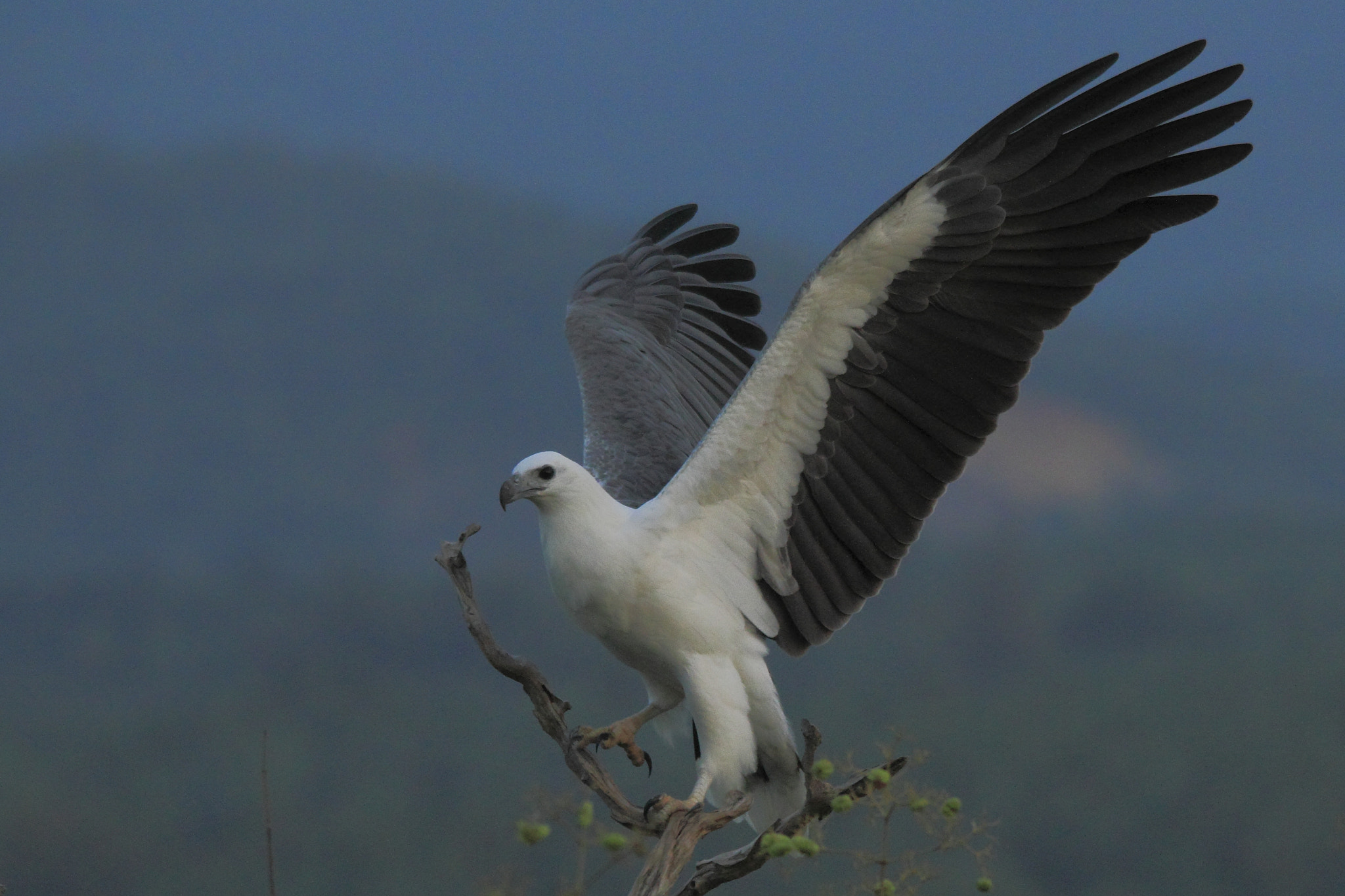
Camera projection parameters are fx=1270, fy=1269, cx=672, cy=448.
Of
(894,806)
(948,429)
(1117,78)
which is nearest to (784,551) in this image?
(948,429)

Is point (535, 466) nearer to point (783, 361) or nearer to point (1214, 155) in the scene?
point (783, 361)

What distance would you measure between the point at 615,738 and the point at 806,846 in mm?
2021

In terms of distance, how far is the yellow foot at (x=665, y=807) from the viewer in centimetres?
421

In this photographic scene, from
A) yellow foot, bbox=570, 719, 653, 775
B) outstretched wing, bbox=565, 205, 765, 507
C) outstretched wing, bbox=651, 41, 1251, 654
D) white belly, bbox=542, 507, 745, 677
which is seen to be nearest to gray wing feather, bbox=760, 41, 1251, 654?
outstretched wing, bbox=651, 41, 1251, 654

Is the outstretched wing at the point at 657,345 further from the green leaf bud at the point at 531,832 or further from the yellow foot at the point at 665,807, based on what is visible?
the green leaf bud at the point at 531,832

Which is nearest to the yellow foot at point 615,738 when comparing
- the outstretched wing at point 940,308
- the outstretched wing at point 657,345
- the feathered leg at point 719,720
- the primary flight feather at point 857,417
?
the primary flight feather at point 857,417

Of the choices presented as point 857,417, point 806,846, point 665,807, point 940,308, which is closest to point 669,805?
point 665,807

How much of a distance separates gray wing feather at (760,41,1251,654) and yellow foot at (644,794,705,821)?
1.10m

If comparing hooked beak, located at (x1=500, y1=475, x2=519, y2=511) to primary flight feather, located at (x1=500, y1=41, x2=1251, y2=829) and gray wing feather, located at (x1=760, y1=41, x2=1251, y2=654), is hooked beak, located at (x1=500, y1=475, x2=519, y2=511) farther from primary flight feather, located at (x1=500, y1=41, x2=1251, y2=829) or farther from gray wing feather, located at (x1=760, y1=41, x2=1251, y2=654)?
gray wing feather, located at (x1=760, y1=41, x2=1251, y2=654)

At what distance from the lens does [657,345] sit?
685cm

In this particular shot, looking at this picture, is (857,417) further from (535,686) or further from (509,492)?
(535,686)

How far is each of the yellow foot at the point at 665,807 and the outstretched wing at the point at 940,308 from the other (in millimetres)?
879

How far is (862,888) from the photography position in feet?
10.6

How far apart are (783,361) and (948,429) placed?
0.71 m
